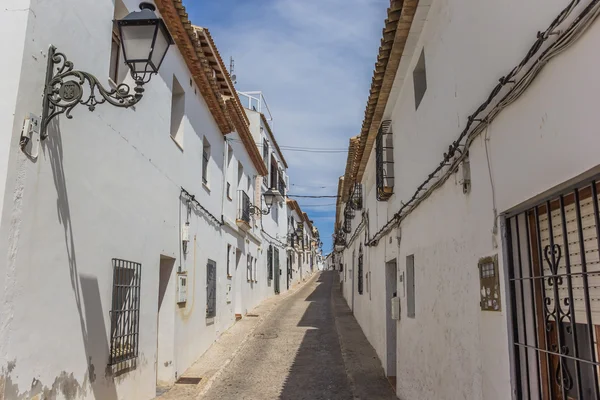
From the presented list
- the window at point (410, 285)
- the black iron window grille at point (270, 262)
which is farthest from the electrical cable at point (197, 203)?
the black iron window grille at point (270, 262)

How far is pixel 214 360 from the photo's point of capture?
959 cm

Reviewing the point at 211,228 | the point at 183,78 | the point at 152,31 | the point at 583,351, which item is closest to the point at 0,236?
the point at 152,31

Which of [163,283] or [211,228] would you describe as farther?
[211,228]

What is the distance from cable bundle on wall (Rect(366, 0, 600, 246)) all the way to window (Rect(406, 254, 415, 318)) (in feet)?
5.68

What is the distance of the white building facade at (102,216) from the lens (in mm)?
3545

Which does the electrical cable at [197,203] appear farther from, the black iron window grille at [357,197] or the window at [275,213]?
the window at [275,213]

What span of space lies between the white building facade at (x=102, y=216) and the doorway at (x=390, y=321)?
347 centimetres

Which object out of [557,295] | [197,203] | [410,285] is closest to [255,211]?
[197,203]

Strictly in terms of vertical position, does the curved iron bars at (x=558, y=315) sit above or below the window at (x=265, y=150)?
below

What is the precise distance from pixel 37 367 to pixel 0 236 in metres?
1.13

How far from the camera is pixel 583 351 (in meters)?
2.82

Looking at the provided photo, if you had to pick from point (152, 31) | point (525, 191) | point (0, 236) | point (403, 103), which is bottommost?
point (0, 236)

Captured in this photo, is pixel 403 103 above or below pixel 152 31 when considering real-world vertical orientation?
above

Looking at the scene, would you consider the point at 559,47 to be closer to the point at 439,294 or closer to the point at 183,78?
the point at 439,294
